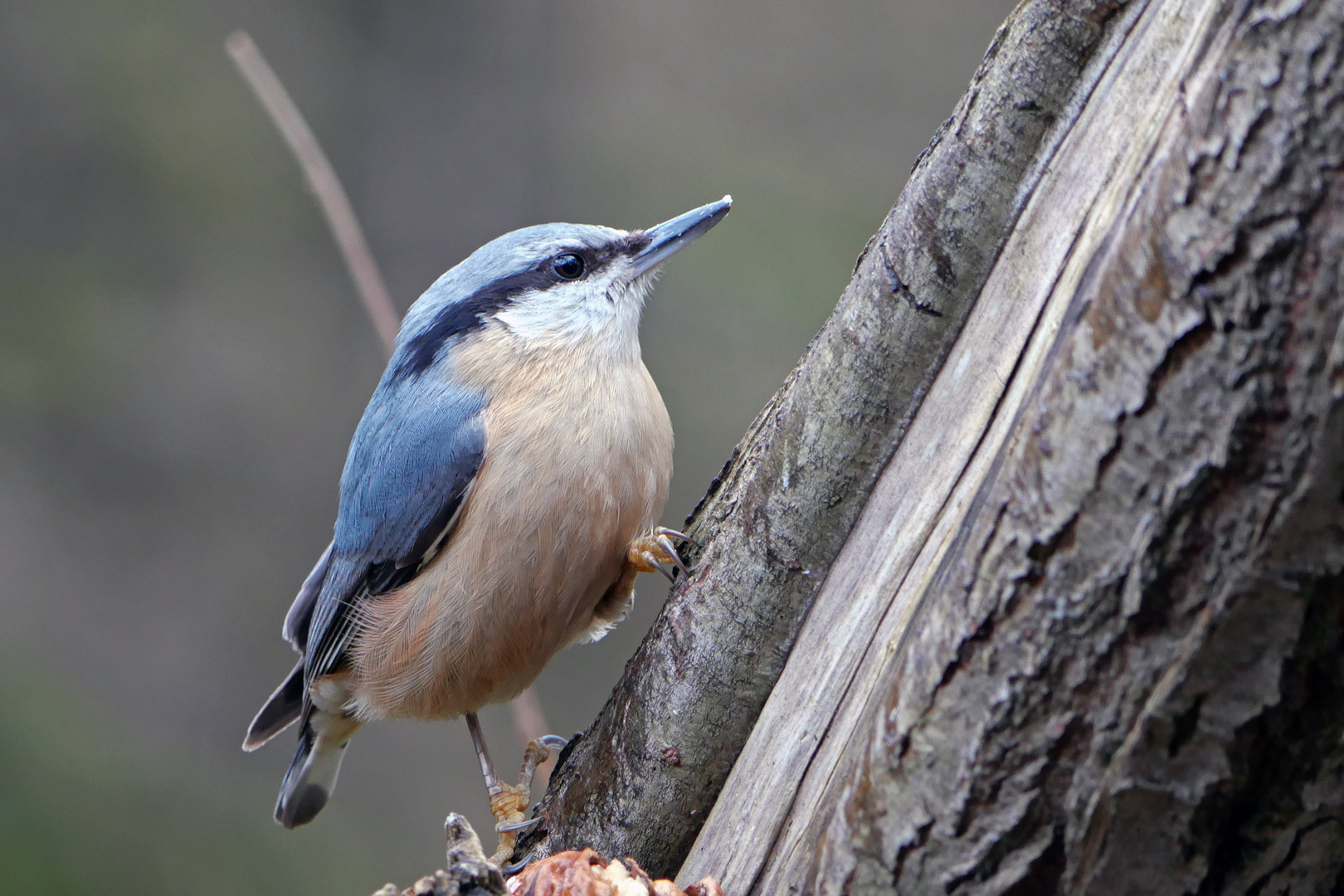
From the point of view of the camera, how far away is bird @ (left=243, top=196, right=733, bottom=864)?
223 cm

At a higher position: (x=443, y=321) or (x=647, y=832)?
(x=443, y=321)

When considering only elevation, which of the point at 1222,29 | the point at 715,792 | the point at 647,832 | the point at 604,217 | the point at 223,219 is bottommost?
the point at 647,832

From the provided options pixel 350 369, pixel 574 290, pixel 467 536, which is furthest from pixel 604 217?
pixel 467 536

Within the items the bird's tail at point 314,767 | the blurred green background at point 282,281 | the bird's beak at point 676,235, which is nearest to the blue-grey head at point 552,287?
the bird's beak at point 676,235

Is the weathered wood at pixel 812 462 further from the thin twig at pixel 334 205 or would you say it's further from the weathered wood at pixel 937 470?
the thin twig at pixel 334 205

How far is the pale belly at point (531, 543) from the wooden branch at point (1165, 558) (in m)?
1.05

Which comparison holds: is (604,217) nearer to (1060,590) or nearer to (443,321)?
(443,321)

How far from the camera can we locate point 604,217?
19.0 feet

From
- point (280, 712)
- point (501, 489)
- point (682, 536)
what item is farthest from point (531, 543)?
point (280, 712)

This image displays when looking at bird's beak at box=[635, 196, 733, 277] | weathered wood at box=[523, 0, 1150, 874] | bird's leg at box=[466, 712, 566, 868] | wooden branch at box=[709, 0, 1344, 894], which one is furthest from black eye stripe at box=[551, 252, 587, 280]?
wooden branch at box=[709, 0, 1344, 894]

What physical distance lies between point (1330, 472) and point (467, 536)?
177 cm

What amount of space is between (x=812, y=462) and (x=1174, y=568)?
714 millimetres

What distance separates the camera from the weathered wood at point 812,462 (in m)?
1.42

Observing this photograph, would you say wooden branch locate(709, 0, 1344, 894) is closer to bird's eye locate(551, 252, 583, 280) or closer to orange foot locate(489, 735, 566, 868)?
orange foot locate(489, 735, 566, 868)
